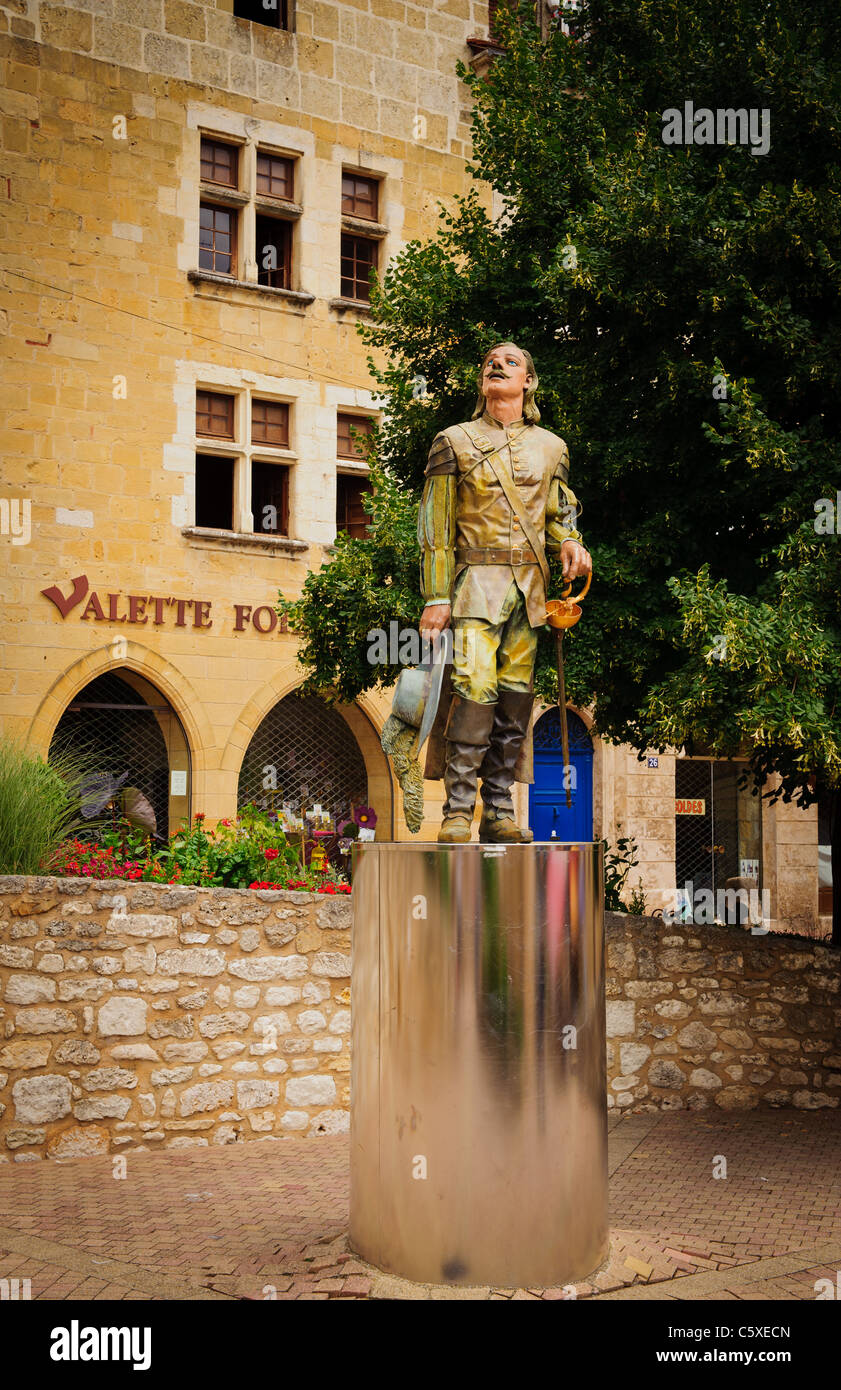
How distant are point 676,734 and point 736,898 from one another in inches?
577

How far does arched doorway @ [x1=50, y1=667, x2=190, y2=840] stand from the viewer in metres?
16.6

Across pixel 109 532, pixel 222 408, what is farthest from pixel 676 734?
pixel 222 408

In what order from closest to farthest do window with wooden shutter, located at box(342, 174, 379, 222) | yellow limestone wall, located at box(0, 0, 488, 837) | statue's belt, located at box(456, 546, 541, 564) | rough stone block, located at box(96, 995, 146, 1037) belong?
statue's belt, located at box(456, 546, 541, 564) → rough stone block, located at box(96, 995, 146, 1037) → yellow limestone wall, located at box(0, 0, 488, 837) → window with wooden shutter, located at box(342, 174, 379, 222)

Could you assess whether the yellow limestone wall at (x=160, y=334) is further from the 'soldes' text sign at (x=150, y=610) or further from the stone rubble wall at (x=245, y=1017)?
the stone rubble wall at (x=245, y=1017)

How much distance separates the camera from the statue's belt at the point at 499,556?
594cm

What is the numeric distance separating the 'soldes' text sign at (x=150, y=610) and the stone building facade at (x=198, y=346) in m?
0.03

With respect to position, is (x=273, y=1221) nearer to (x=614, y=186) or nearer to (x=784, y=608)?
(x=784, y=608)

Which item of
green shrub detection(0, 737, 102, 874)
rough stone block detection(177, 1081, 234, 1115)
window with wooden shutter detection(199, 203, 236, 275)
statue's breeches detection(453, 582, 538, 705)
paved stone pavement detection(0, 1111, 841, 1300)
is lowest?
paved stone pavement detection(0, 1111, 841, 1300)

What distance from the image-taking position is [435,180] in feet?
63.2

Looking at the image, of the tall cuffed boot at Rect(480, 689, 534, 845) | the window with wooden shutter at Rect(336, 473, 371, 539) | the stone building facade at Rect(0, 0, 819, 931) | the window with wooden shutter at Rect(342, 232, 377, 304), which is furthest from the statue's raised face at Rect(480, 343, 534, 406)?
the window with wooden shutter at Rect(342, 232, 377, 304)

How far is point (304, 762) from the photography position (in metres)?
18.5

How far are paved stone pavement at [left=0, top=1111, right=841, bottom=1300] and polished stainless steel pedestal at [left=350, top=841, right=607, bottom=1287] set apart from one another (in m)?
0.18

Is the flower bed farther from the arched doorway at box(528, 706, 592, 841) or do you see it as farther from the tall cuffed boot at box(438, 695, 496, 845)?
the arched doorway at box(528, 706, 592, 841)

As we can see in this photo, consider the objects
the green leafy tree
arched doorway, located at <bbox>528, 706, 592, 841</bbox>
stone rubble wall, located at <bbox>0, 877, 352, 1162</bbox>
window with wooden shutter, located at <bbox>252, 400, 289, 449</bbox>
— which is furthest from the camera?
arched doorway, located at <bbox>528, 706, 592, 841</bbox>
